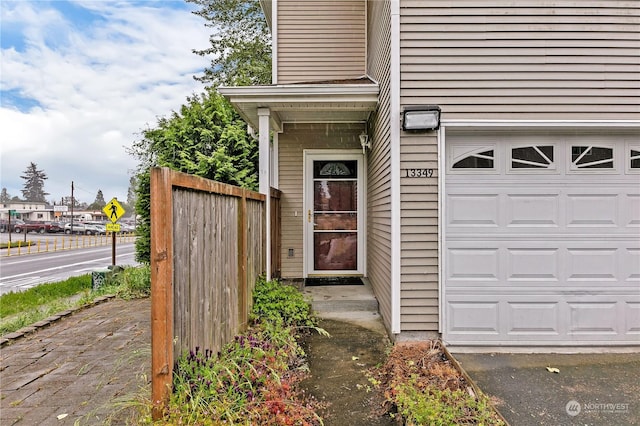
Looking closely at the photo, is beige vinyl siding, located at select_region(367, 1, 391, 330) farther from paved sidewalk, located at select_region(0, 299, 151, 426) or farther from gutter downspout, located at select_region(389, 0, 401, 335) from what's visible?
paved sidewalk, located at select_region(0, 299, 151, 426)

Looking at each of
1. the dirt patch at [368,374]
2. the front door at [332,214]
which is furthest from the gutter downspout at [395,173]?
the front door at [332,214]

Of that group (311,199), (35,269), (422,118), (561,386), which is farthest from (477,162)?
(35,269)

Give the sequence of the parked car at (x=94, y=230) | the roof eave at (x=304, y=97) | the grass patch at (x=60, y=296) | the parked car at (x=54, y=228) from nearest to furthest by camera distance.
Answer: the roof eave at (x=304, y=97)
the grass patch at (x=60, y=296)
the parked car at (x=94, y=230)
the parked car at (x=54, y=228)

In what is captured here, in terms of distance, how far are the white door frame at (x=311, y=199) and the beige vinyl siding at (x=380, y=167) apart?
361 mm

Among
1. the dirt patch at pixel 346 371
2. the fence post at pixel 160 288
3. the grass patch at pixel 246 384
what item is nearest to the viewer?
the fence post at pixel 160 288

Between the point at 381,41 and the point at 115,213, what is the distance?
26.8 feet

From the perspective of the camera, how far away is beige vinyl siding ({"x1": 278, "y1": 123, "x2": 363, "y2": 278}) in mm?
5902

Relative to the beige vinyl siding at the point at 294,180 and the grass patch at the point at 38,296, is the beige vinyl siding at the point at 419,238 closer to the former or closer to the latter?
the beige vinyl siding at the point at 294,180

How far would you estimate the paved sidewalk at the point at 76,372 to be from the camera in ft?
7.88

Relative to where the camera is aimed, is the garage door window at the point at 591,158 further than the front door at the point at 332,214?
No

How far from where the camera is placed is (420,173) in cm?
347

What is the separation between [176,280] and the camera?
6.91 ft

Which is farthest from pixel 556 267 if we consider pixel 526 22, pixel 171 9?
pixel 171 9

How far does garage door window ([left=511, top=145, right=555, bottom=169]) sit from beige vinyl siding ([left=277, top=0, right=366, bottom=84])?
10.4ft
